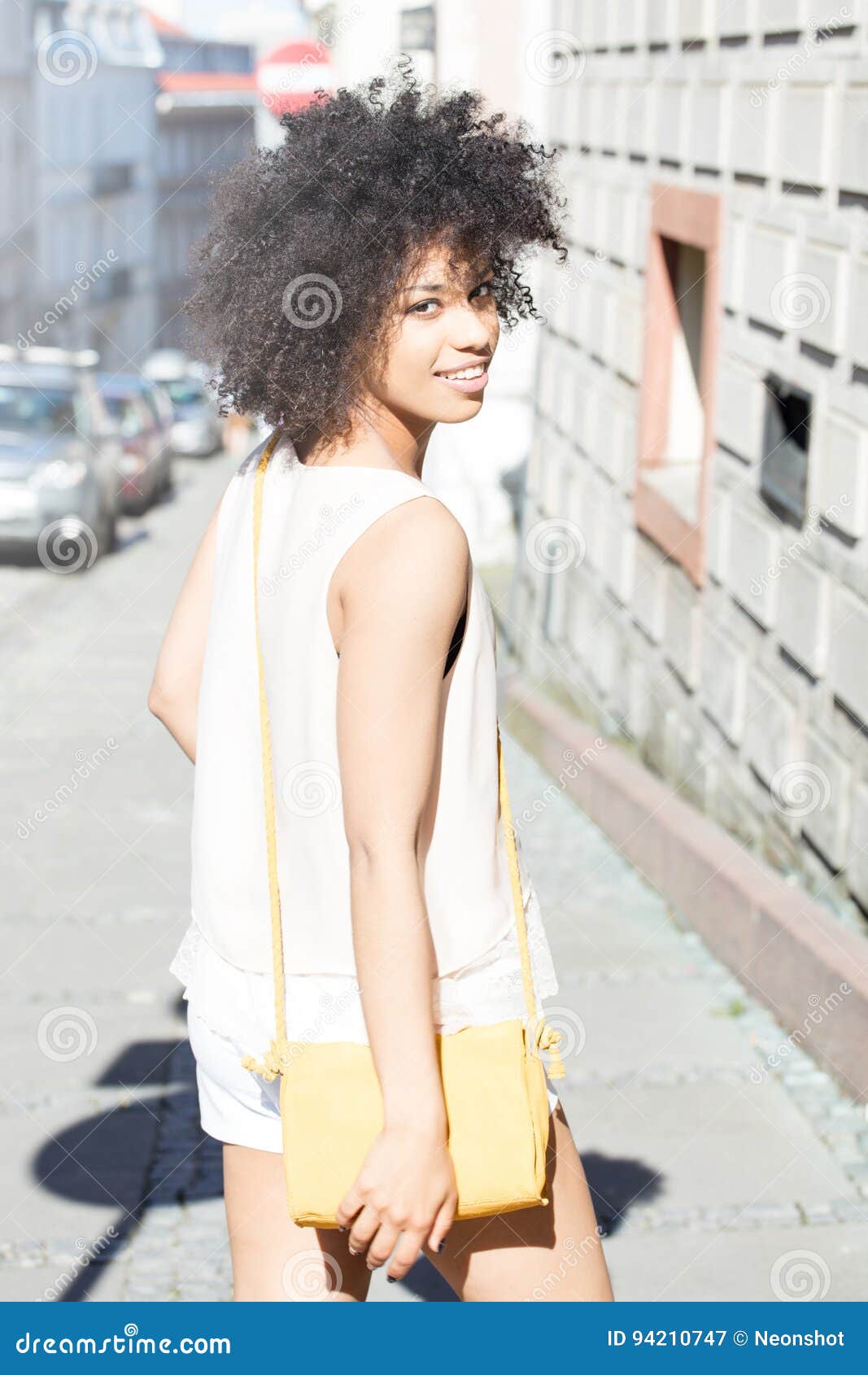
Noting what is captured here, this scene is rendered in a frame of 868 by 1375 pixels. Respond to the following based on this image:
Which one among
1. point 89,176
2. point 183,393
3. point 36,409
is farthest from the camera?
point 89,176

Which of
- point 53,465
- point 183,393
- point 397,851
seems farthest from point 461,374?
point 183,393

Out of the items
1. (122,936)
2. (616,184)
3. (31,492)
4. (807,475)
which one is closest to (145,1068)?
(122,936)

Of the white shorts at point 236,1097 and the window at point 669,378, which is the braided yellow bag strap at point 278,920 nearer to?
the white shorts at point 236,1097

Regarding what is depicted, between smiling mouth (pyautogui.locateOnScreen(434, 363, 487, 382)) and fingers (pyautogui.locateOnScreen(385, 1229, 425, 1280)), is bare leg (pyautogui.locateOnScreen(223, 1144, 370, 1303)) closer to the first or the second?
fingers (pyautogui.locateOnScreen(385, 1229, 425, 1280))

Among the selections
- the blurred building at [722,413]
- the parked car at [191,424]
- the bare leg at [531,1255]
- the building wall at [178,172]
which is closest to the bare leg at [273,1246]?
the bare leg at [531,1255]

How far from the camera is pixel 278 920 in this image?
198 centimetres

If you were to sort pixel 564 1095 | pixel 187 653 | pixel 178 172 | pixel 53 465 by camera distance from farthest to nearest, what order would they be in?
pixel 178 172 < pixel 53 465 < pixel 564 1095 < pixel 187 653

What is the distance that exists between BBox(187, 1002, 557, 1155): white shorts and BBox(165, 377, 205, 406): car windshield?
1518 inches

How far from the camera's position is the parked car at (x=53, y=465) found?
18172 mm

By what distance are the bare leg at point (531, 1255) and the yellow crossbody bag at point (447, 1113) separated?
10 cm

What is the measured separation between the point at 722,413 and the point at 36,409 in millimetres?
14427

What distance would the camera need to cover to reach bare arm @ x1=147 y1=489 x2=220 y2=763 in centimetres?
228

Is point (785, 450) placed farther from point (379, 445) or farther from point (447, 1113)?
point (447, 1113)

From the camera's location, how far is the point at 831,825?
5105 mm
